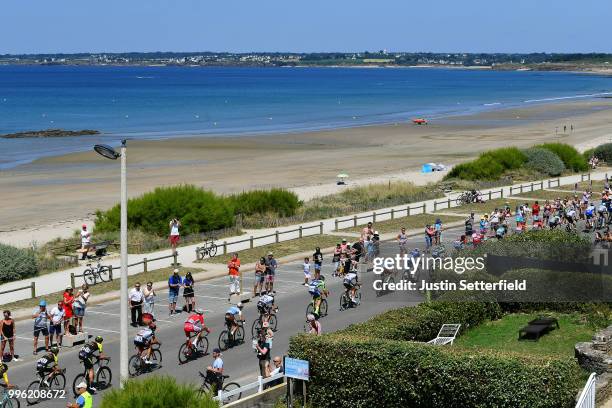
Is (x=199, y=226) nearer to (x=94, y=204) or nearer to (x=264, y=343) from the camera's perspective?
(x=94, y=204)

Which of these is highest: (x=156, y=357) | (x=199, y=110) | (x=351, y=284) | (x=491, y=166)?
(x=351, y=284)

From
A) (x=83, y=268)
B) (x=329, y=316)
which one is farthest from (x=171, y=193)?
(x=329, y=316)

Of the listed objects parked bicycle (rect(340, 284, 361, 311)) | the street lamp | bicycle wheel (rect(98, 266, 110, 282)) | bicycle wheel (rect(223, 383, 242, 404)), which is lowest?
bicycle wheel (rect(98, 266, 110, 282))

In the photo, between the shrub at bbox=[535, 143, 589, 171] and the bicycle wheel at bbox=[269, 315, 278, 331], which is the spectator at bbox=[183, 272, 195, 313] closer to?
the bicycle wheel at bbox=[269, 315, 278, 331]

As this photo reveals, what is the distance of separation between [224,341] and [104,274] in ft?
33.0

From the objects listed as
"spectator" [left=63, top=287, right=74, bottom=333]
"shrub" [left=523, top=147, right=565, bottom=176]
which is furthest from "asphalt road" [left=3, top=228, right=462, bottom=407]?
"shrub" [left=523, top=147, right=565, bottom=176]

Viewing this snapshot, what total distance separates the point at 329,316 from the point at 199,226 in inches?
657

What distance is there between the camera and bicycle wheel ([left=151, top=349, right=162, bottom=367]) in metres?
21.7

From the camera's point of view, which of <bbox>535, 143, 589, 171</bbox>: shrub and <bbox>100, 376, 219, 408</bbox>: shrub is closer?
<bbox>100, 376, 219, 408</bbox>: shrub

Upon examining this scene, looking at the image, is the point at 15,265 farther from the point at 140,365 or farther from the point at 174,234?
the point at 140,365

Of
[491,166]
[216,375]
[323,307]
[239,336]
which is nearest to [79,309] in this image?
[239,336]

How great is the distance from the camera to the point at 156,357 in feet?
72.7

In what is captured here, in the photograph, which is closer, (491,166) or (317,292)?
(317,292)

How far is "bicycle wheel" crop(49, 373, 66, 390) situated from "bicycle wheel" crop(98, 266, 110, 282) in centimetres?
1170
